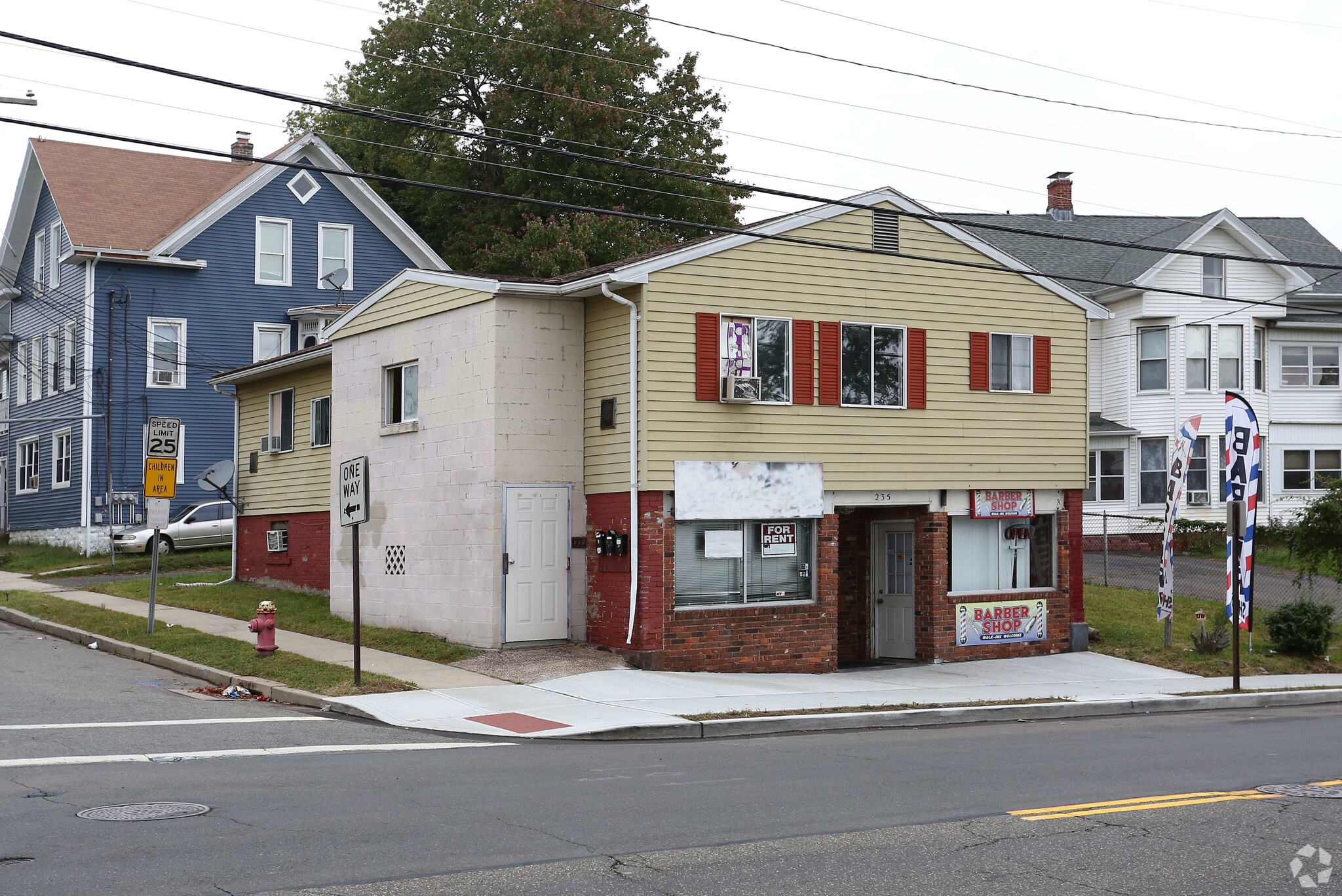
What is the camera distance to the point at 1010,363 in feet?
73.0

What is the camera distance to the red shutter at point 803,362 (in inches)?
786

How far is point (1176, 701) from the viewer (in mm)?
18188

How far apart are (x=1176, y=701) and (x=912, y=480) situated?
515 centimetres

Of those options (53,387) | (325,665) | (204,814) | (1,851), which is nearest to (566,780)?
(204,814)

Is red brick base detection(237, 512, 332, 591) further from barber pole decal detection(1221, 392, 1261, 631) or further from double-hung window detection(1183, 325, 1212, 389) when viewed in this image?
double-hung window detection(1183, 325, 1212, 389)

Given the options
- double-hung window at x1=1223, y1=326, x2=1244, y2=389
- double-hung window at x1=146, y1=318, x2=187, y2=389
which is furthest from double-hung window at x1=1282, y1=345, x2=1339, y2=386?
double-hung window at x1=146, y1=318, x2=187, y2=389

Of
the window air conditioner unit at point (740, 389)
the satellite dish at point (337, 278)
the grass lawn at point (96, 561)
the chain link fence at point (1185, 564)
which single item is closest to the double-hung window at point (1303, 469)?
the chain link fence at point (1185, 564)

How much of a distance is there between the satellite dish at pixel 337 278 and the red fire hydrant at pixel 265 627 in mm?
19587

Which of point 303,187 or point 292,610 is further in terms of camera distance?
point 303,187

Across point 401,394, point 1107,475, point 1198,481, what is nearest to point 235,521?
point 401,394

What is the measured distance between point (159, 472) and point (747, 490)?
351 inches

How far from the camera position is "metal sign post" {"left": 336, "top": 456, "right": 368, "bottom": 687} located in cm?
1589

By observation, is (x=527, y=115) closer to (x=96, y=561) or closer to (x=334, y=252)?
(x=334, y=252)

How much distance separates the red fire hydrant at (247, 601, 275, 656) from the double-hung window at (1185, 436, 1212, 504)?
29095mm
